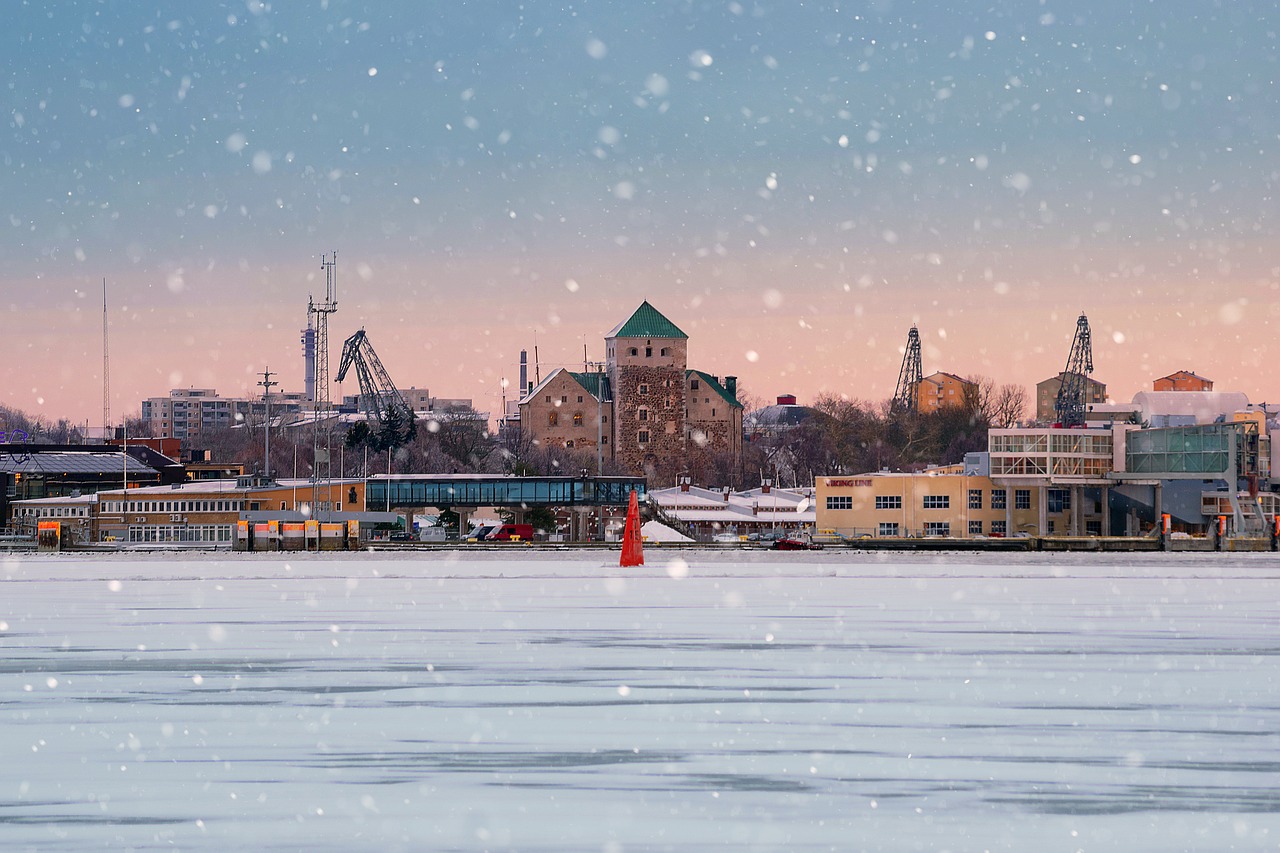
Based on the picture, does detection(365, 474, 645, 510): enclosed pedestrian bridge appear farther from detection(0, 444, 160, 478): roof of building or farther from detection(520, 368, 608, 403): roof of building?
→ detection(520, 368, 608, 403): roof of building

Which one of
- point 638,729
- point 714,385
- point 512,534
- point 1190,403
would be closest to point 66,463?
point 512,534

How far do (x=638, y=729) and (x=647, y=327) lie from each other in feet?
570

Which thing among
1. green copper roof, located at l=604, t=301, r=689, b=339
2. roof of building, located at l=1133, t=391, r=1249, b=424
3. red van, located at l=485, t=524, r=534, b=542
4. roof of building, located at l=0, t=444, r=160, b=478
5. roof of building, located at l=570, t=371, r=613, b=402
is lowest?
red van, located at l=485, t=524, r=534, b=542

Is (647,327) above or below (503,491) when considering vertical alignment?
above

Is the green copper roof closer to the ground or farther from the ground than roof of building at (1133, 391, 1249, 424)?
farther from the ground

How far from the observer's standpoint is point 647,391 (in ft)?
610

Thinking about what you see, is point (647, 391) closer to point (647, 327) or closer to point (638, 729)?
point (647, 327)

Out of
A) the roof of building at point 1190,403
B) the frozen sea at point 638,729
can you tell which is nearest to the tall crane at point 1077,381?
the roof of building at point 1190,403

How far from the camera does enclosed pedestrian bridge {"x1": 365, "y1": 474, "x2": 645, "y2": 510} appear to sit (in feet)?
390

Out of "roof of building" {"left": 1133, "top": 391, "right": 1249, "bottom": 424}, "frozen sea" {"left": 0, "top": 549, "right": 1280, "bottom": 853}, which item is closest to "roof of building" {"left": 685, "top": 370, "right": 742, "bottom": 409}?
"roof of building" {"left": 1133, "top": 391, "right": 1249, "bottom": 424}

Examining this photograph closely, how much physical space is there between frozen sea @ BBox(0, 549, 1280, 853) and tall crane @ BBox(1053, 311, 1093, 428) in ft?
433

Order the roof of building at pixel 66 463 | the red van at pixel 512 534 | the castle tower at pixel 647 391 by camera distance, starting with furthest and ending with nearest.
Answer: the castle tower at pixel 647 391
the roof of building at pixel 66 463
the red van at pixel 512 534

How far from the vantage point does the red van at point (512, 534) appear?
99.1 meters

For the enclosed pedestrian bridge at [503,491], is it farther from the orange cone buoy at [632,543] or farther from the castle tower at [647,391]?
the castle tower at [647,391]
